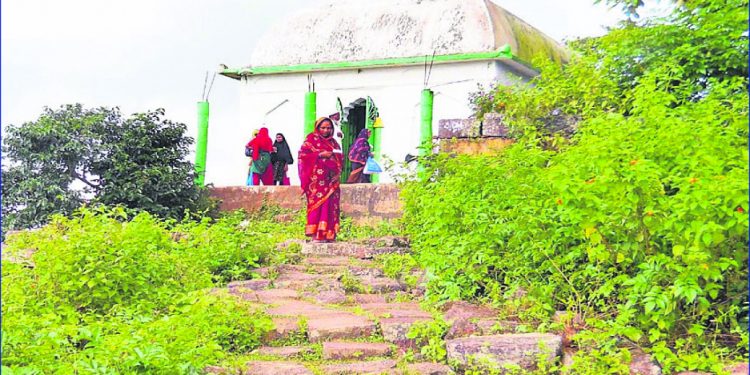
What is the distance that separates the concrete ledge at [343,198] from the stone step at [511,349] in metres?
6.86

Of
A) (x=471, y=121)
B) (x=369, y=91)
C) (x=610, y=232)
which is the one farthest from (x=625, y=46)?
(x=369, y=91)

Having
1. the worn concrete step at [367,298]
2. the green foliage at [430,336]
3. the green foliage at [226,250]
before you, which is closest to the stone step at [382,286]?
the worn concrete step at [367,298]

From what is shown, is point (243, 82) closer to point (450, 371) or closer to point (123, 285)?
point (123, 285)

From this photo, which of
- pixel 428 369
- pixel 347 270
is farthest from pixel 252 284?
pixel 428 369

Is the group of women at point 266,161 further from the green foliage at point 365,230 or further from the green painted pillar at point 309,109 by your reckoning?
the green foliage at point 365,230

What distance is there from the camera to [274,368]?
5254 mm

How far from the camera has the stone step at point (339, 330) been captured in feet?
19.4

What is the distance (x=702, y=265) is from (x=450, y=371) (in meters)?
1.51

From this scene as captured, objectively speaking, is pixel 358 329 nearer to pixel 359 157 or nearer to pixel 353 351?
pixel 353 351

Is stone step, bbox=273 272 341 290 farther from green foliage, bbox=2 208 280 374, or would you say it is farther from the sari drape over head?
the sari drape over head

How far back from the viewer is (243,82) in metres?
17.5

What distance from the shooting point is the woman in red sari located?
32.3 feet

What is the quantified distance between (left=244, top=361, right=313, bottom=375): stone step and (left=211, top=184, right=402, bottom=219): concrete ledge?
22.1ft

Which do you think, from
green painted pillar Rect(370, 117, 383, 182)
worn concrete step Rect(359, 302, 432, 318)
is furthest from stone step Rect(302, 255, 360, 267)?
green painted pillar Rect(370, 117, 383, 182)
